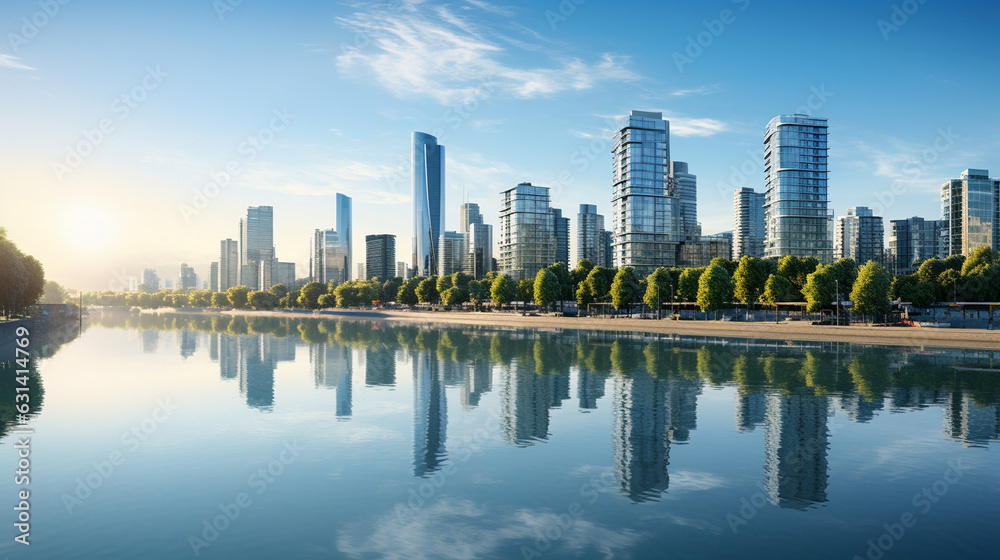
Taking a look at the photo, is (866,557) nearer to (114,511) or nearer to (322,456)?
(322,456)

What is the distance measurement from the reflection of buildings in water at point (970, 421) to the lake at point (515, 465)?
19 centimetres

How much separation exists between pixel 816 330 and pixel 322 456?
8103 cm

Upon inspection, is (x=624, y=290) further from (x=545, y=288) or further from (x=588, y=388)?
(x=588, y=388)

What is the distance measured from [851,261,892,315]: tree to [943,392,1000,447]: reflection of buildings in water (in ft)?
163

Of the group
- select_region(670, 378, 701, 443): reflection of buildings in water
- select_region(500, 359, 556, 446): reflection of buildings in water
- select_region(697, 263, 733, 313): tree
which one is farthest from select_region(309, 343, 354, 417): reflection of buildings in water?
select_region(697, 263, 733, 313): tree

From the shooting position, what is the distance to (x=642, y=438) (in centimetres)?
3059

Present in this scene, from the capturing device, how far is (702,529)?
62.7ft

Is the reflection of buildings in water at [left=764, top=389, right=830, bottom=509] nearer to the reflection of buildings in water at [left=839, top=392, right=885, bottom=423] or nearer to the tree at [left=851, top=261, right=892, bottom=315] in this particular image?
the reflection of buildings in water at [left=839, top=392, right=885, bottom=423]

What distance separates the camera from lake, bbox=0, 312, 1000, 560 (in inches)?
731

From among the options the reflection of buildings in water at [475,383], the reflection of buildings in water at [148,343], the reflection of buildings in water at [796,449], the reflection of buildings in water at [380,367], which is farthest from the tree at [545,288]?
the reflection of buildings in water at [796,449]

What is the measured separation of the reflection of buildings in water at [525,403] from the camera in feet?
107

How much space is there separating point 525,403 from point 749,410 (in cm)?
1483

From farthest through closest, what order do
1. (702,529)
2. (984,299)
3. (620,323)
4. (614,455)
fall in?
1. (984,299)
2. (620,323)
3. (614,455)
4. (702,529)

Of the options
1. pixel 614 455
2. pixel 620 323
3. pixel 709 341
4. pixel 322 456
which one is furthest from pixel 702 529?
pixel 620 323
